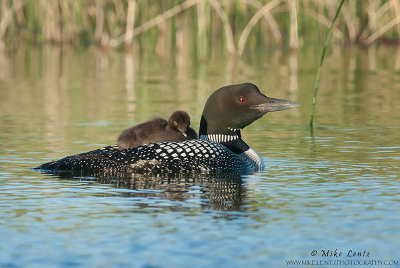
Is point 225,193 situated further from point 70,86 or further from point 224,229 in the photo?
point 70,86

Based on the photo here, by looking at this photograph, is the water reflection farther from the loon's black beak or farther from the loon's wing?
the loon's black beak

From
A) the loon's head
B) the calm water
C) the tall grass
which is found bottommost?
the calm water

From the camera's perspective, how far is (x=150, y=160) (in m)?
6.18

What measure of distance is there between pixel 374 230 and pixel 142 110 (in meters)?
6.41

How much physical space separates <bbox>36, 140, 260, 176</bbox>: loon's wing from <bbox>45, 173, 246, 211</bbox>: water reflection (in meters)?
0.07

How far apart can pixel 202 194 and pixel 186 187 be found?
0.27 meters

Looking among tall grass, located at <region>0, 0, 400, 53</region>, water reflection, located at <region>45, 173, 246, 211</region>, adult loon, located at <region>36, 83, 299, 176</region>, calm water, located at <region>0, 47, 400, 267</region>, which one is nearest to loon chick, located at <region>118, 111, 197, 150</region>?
adult loon, located at <region>36, 83, 299, 176</region>

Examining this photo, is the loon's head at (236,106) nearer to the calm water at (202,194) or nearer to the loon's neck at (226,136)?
the loon's neck at (226,136)

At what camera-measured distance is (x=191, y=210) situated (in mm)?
4969

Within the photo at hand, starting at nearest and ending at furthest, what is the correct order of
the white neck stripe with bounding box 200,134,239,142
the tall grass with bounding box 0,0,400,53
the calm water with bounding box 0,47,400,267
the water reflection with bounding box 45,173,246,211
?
the calm water with bounding box 0,47,400,267, the water reflection with bounding box 45,173,246,211, the white neck stripe with bounding box 200,134,239,142, the tall grass with bounding box 0,0,400,53

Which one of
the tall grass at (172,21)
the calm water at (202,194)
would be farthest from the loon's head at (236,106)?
the tall grass at (172,21)

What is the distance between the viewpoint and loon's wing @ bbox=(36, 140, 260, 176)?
20.3 feet

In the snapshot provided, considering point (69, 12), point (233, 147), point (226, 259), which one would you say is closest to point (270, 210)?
point (226, 259)

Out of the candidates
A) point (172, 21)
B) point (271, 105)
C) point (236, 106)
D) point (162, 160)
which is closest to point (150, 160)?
point (162, 160)
